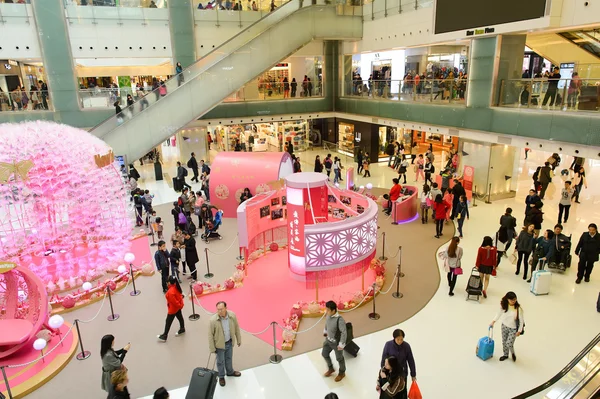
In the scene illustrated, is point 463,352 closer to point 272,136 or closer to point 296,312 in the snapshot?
point 296,312

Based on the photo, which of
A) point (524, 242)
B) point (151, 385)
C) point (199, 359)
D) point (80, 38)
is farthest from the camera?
point (80, 38)

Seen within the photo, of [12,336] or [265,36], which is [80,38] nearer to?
[265,36]

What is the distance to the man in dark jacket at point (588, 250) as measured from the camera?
29.3ft

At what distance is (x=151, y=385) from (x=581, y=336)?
25.3ft

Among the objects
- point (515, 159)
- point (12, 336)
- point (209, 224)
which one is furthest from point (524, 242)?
point (12, 336)

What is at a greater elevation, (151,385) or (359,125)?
(359,125)

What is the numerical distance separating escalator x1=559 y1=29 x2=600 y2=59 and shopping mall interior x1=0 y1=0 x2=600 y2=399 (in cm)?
7

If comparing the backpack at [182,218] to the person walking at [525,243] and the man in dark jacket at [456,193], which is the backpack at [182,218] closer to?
the man in dark jacket at [456,193]

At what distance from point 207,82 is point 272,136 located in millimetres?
10111

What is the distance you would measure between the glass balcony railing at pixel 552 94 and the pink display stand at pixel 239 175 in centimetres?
806

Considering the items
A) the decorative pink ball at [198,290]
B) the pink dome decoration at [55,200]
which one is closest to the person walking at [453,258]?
the decorative pink ball at [198,290]

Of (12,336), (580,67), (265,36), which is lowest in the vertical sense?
(12,336)

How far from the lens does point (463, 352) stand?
738 cm

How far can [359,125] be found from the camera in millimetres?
23750
